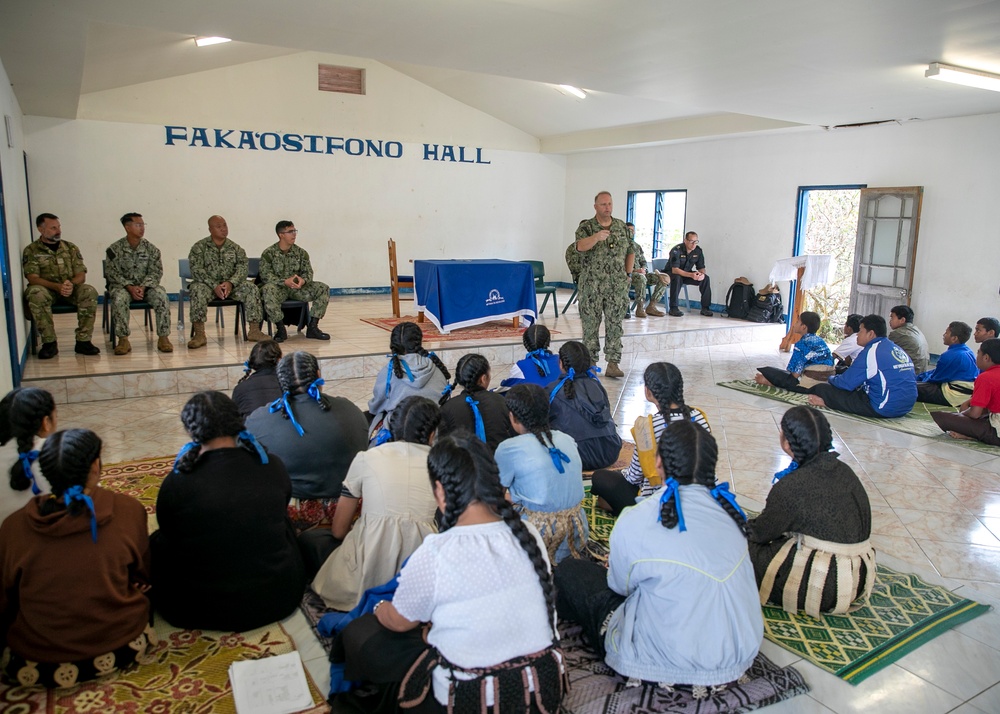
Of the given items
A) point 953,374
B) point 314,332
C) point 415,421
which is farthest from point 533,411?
point 314,332

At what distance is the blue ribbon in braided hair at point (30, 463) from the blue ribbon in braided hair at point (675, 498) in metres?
2.12

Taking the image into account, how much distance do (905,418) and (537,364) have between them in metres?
3.41

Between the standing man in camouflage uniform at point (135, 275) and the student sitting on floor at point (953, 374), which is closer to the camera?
the student sitting on floor at point (953, 374)

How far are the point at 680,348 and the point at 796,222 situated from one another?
254cm

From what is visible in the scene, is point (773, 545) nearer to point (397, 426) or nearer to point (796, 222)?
point (397, 426)

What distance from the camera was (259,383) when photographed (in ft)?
12.7

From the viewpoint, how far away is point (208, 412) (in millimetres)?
2455

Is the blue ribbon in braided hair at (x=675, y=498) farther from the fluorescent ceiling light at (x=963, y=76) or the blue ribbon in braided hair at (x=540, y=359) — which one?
the fluorescent ceiling light at (x=963, y=76)

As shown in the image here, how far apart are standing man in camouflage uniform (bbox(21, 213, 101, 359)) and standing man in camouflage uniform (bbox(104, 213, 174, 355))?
0.84 feet

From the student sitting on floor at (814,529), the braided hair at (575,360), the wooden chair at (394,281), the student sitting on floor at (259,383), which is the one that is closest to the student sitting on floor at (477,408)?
the braided hair at (575,360)

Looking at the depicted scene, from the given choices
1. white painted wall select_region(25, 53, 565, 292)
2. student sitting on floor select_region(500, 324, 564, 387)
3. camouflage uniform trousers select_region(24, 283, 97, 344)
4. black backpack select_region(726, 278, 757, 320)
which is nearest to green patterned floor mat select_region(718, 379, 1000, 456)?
student sitting on floor select_region(500, 324, 564, 387)

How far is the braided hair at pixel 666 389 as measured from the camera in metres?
3.35

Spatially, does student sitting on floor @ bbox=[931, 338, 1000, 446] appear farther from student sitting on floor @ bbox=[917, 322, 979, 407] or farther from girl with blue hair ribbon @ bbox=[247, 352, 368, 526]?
girl with blue hair ribbon @ bbox=[247, 352, 368, 526]

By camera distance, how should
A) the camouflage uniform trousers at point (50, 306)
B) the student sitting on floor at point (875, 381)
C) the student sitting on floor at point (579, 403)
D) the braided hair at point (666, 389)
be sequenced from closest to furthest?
the braided hair at point (666, 389), the student sitting on floor at point (579, 403), the student sitting on floor at point (875, 381), the camouflage uniform trousers at point (50, 306)
